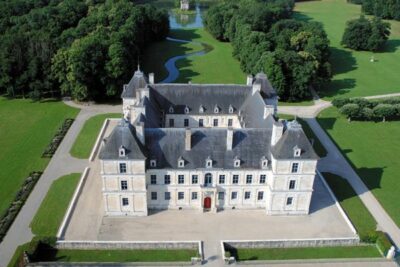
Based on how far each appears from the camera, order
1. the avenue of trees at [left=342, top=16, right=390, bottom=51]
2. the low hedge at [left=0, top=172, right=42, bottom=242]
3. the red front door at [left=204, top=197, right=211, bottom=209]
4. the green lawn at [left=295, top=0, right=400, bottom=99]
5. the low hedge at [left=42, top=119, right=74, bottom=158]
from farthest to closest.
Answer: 1. the avenue of trees at [left=342, top=16, right=390, bottom=51]
2. the green lawn at [left=295, top=0, right=400, bottom=99]
3. the low hedge at [left=42, top=119, right=74, bottom=158]
4. the red front door at [left=204, top=197, right=211, bottom=209]
5. the low hedge at [left=0, top=172, right=42, bottom=242]

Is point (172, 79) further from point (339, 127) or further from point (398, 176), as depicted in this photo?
point (398, 176)

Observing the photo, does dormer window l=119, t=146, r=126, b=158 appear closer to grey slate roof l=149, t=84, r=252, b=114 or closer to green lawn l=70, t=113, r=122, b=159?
green lawn l=70, t=113, r=122, b=159

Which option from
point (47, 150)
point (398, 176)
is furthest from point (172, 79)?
point (398, 176)

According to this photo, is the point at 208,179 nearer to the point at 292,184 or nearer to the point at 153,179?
the point at 153,179

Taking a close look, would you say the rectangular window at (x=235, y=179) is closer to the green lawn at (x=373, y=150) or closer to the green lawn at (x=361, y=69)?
the green lawn at (x=373, y=150)

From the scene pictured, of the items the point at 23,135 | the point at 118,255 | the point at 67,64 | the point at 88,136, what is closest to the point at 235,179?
the point at 118,255

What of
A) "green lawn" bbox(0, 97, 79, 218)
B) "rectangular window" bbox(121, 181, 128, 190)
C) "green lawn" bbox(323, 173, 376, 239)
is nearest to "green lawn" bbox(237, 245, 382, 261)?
"green lawn" bbox(323, 173, 376, 239)

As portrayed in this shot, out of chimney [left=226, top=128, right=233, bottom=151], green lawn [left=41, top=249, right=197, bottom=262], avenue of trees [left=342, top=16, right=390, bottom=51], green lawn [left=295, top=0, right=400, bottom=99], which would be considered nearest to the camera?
green lawn [left=41, top=249, right=197, bottom=262]
